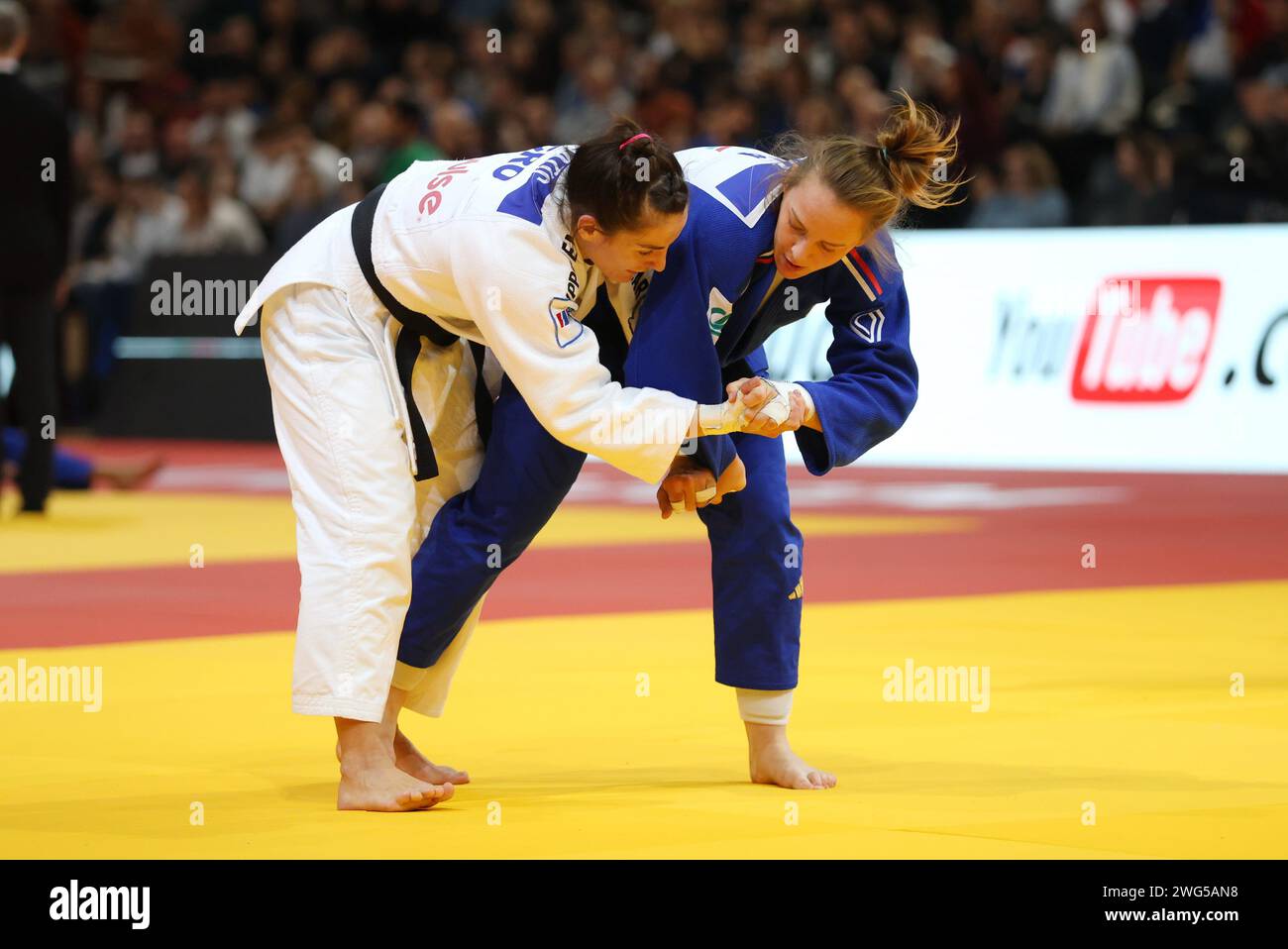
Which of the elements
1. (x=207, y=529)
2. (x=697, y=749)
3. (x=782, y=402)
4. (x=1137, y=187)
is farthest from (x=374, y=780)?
(x=1137, y=187)

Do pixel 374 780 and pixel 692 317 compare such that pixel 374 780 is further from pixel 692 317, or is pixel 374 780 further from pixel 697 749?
pixel 692 317

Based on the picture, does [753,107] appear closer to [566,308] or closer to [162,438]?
[162,438]

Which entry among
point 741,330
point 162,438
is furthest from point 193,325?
point 741,330

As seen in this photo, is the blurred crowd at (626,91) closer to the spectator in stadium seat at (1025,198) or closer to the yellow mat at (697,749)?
the spectator in stadium seat at (1025,198)

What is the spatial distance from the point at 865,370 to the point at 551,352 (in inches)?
27.0

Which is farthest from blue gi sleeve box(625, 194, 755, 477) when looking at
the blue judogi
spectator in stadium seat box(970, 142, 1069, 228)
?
spectator in stadium seat box(970, 142, 1069, 228)

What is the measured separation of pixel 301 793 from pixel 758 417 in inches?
A: 42.9

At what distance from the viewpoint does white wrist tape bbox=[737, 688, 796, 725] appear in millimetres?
3822

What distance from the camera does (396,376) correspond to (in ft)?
12.1

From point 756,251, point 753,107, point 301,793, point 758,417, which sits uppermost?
point 753,107

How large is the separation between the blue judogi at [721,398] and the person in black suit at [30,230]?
547 cm

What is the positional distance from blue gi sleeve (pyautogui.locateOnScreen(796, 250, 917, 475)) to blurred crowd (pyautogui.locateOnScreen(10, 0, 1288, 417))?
6221mm

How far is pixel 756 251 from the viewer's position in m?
3.66
